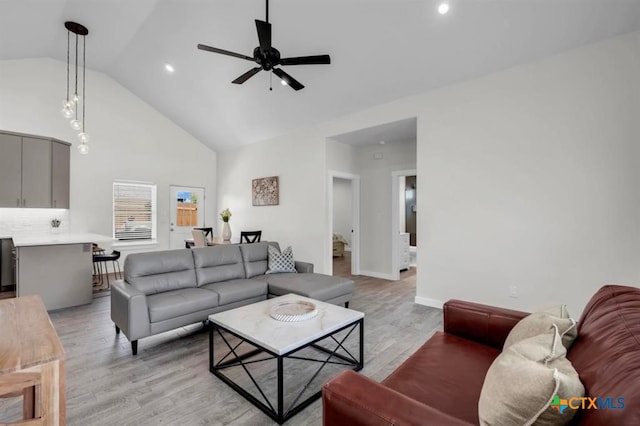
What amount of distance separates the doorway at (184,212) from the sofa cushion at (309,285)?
4.32 meters

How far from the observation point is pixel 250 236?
6262mm

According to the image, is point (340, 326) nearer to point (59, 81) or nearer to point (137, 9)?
point (137, 9)

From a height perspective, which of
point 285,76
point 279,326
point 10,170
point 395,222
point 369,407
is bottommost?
point 279,326

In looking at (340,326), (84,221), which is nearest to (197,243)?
(84,221)

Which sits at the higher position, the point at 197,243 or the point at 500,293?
the point at 197,243

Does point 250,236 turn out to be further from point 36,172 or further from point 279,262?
point 36,172

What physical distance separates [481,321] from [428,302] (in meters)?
2.37

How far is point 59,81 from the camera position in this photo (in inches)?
224

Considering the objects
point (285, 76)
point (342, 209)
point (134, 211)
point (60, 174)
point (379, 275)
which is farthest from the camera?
point (342, 209)

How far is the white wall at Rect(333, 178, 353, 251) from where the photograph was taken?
33.9 ft

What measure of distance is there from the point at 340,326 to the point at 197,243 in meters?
4.58

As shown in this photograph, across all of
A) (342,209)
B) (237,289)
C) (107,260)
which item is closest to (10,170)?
(107,260)

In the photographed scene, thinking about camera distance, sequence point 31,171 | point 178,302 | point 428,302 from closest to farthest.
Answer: point 178,302
point 428,302
point 31,171

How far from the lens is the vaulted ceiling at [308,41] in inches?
117
